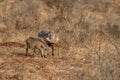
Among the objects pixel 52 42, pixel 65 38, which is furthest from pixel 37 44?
pixel 65 38

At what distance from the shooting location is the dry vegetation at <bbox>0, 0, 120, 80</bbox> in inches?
402

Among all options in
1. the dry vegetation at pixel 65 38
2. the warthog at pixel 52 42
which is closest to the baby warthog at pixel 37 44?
the warthog at pixel 52 42

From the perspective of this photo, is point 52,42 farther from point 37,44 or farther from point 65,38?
point 65,38

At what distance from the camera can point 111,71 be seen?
8.81 m

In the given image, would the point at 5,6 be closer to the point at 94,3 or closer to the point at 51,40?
the point at 94,3

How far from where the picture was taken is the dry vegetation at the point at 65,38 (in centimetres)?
1020

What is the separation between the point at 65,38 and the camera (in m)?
14.6

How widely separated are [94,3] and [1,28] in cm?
1000

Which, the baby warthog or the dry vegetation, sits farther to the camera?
the baby warthog

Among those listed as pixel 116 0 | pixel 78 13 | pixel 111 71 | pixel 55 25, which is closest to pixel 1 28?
pixel 55 25

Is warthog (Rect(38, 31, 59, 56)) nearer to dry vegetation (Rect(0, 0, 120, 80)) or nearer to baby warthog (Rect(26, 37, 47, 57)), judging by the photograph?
baby warthog (Rect(26, 37, 47, 57))

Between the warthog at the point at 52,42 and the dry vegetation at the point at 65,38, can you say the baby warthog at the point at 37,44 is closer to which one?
the warthog at the point at 52,42

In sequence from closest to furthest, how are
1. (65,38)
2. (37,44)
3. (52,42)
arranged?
(37,44)
(52,42)
(65,38)

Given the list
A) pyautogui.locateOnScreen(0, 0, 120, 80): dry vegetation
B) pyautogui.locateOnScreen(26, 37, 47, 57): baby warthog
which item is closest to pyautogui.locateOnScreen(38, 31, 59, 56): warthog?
pyautogui.locateOnScreen(26, 37, 47, 57): baby warthog
